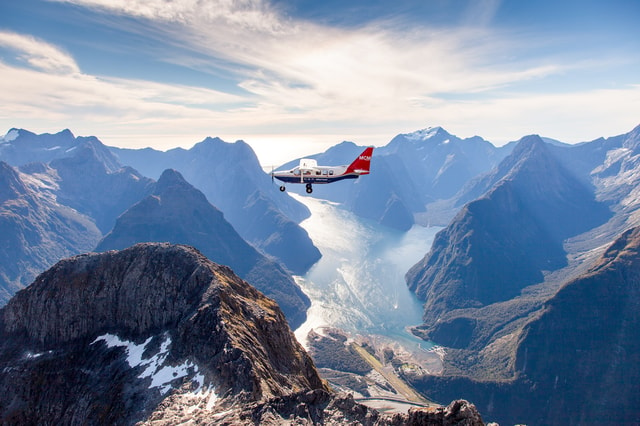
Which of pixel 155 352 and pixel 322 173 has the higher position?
pixel 322 173

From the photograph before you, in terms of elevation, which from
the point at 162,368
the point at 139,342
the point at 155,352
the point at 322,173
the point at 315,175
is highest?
the point at 322,173

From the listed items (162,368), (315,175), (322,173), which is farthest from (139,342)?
(322,173)

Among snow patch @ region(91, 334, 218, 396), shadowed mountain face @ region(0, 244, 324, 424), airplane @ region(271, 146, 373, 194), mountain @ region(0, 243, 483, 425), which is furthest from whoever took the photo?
airplane @ region(271, 146, 373, 194)

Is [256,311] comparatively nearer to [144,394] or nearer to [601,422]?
[144,394]

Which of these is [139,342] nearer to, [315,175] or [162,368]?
[162,368]

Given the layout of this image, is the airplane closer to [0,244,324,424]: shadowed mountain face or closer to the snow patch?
[0,244,324,424]: shadowed mountain face

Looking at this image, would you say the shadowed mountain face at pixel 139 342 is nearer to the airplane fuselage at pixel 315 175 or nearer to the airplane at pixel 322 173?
the airplane fuselage at pixel 315 175

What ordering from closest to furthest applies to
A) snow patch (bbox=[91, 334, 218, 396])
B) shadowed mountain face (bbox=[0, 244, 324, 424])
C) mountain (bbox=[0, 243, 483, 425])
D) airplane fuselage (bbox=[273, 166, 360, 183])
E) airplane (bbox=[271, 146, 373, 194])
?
mountain (bbox=[0, 243, 483, 425]) < snow patch (bbox=[91, 334, 218, 396]) < shadowed mountain face (bbox=[0, 244, 324, 424]) < airplane fuselage (bbox=[273, 166, 360, 183]) < airplane (bbox=[271, 146, 373, 194])

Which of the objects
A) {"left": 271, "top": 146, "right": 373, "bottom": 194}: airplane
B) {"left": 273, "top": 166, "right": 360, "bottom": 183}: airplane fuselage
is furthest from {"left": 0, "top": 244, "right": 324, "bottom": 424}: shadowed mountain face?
{"left": 271, "top": 146, "right": 373, "bottom": 194}: airplane

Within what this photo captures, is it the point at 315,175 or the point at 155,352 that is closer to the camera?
the point at 155,352
